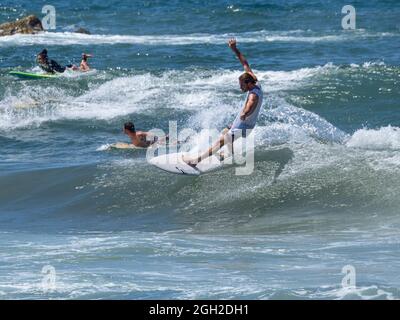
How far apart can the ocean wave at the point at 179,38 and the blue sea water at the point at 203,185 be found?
10.8 feet

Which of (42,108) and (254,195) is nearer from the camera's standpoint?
(254,195)

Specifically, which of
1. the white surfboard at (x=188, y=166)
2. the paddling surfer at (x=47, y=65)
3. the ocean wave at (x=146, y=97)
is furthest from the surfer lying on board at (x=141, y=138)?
the paddling surfer at (x=47, y=65)

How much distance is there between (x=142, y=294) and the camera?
9.24 m

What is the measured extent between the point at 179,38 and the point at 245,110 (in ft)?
76.6

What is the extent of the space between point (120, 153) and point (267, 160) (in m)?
2.99

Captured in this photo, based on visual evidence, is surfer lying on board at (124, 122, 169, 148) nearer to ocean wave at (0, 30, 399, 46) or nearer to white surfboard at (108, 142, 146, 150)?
white surfboard at (108, 142, 146, 150)

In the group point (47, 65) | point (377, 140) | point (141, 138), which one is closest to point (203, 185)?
point (141, 138)

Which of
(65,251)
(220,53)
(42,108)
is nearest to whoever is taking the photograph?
(65,251)

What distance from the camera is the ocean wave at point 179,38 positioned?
35053mm

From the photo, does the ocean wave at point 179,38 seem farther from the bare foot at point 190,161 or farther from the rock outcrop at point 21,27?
the bare foot at point 190,161

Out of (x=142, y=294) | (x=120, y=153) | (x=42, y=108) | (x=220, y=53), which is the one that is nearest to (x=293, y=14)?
(x=220, y=53)

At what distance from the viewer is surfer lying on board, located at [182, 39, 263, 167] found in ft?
43.7

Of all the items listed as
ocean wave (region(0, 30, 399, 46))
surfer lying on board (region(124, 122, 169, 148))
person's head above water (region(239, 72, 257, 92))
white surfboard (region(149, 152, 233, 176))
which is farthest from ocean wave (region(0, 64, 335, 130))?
ocean wave (region(0, 30, 399, 46))
